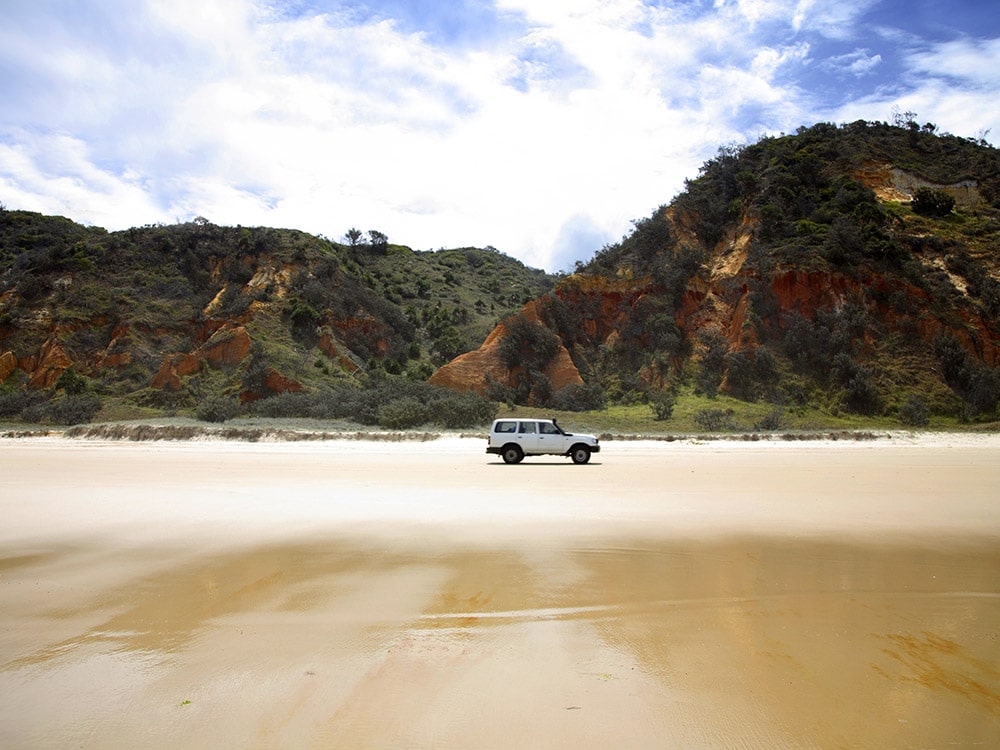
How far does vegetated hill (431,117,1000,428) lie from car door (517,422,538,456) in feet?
49.4

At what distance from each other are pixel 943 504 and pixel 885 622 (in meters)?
7.38

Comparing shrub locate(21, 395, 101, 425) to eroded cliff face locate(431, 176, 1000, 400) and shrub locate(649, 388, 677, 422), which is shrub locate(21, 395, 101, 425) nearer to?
eroded cliff face locate(431, 176, 1000, 400)

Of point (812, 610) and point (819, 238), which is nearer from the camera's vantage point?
point (812, 610)

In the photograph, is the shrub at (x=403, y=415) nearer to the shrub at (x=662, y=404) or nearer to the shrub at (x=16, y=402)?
the shrub at (x=662, y=404)

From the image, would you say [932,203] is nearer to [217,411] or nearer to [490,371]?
[490,371]

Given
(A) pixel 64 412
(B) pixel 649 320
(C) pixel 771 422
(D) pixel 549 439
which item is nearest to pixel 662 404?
(C) pixel 771 422

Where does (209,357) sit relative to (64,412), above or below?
above

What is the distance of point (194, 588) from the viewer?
6.21 meters

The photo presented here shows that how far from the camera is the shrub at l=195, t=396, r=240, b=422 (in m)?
33.8

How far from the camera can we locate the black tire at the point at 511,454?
19734 millimetres

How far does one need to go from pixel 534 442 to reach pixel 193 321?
139 feet

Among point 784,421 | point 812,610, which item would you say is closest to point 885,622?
point 812,610

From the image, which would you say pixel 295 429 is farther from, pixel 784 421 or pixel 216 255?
pixel 216 255

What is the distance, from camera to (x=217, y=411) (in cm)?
3409
